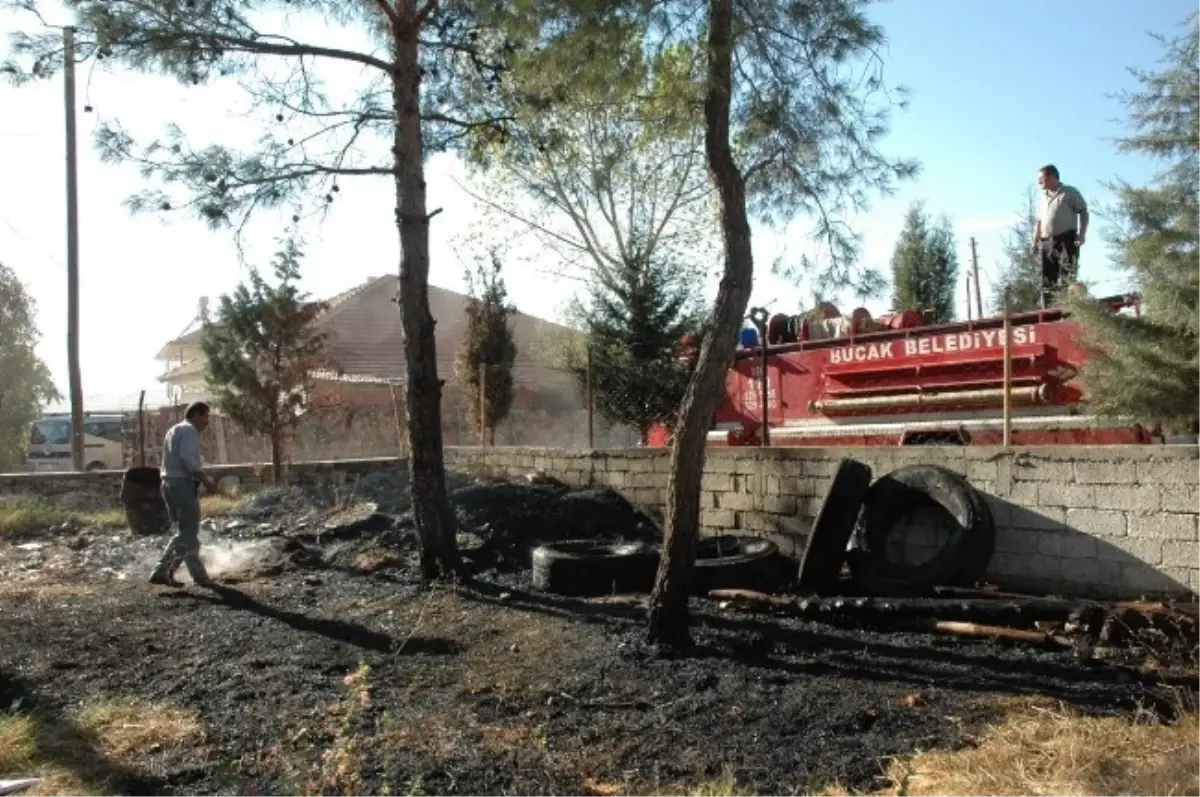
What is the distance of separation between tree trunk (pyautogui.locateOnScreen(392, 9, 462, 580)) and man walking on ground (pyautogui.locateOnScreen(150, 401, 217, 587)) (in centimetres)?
214

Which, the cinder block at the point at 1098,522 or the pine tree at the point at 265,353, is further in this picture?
the pine tree at the point at 265,353

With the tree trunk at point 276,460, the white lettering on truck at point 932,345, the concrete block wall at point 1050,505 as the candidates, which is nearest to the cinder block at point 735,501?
the concrete block wall at point 1050,505

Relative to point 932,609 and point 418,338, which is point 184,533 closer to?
point 418,338

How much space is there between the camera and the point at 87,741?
5.22 meters

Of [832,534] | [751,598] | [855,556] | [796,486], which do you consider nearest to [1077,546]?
[855,556]

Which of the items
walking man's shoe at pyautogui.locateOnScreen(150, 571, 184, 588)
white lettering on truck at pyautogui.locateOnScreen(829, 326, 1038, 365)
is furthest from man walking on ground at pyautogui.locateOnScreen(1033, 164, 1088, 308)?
walking man's shoe at pyautogui.locateOnScreen(150, 571, 184, 588)

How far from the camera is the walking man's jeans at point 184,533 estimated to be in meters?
10.4

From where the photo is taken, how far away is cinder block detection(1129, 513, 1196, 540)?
281 inches

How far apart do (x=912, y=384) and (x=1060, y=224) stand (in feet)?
7.50

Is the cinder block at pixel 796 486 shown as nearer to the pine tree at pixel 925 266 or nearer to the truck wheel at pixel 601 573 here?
the truck wheel at pixel 601 573

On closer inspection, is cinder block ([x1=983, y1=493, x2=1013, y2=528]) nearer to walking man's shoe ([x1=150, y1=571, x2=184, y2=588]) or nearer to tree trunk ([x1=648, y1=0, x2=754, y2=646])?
tree trunk ([x1=648, y1=0, x2=754, y2=646])

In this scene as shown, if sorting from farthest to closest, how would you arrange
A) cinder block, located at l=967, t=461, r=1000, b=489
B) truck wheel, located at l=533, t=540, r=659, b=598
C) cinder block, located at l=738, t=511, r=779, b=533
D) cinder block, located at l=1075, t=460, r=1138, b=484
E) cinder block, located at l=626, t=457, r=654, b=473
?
1. cinder block, located at l=626, t=457, r=654, b=473
2. cinder block, located at l=738, t=511, r=779, b=533
3. truck wheel, located at l=533, t=540, r=659, b=598
4. cinder block, located at l=967, t=461, r=1000, b=489
5. cinder block, located at l=1075, t=460, r=1138, b=484

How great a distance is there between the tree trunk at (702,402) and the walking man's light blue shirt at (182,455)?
18.3ft

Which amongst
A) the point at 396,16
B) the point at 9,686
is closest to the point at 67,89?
the point at 396,16
